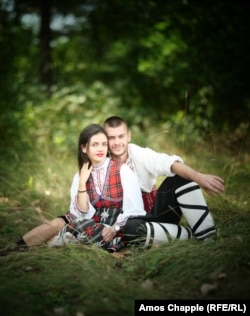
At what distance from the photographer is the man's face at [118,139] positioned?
146 inches

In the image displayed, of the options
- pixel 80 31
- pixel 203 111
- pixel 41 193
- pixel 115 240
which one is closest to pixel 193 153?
pixel 203 111

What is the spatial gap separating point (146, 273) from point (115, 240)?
2.18 feet

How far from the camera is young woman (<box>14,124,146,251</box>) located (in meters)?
3.39

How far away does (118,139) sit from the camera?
12.2 ft

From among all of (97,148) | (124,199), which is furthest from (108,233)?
(97,148)

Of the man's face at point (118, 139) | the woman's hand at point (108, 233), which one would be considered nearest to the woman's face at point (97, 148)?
the man's face at point (118, 139)

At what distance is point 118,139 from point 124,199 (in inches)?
22.9

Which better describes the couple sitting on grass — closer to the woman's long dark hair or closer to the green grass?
the woman's long dark hair

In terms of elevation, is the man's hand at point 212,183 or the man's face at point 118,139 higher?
the man's face at point 118,139

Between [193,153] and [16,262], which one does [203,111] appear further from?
[16,262]

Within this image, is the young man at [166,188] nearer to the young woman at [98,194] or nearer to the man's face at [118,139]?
the man's face at [118,139]

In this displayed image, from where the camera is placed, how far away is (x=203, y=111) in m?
6.83

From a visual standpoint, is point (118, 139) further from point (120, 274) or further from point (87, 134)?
point (120, 274)

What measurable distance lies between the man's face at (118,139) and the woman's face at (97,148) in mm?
110
